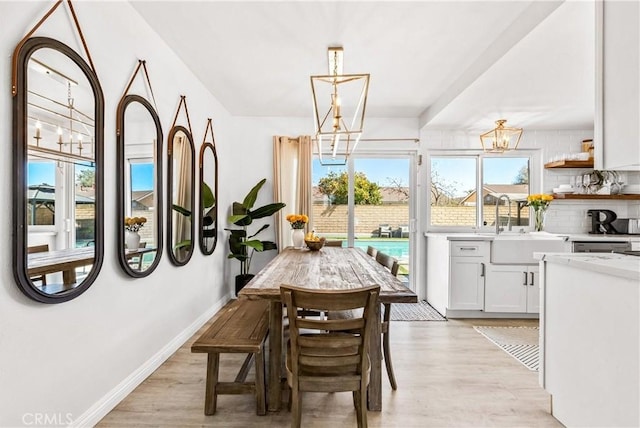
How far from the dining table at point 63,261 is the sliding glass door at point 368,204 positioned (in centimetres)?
325

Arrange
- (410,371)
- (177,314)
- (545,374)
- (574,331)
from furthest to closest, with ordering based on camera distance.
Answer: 1. (177,314)
2. (410,371)
3. (545,374)
4. (574,331)

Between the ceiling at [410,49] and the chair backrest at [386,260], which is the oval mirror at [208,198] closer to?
the ceiling at [410,49]

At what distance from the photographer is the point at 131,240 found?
7.55 ft

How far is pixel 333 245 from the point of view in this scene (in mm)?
4297

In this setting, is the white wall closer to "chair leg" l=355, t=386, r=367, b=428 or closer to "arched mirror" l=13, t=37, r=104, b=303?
"arched mirror" l=13, t=37, r=104, b=303

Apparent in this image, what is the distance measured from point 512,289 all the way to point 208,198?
351 cm

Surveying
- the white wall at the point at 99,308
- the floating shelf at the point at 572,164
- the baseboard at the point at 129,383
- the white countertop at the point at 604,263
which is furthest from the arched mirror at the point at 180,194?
the floating shelf at the point at 572,164

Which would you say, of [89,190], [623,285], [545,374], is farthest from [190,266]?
[623,285]

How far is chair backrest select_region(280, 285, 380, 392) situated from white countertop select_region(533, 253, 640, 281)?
1034mm

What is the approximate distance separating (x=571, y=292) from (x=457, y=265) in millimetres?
2105

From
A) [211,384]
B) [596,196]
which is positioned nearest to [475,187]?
[596,196]

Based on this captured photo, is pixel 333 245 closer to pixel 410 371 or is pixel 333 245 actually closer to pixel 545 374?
pixel 410 371

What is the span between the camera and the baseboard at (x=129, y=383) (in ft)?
6.14

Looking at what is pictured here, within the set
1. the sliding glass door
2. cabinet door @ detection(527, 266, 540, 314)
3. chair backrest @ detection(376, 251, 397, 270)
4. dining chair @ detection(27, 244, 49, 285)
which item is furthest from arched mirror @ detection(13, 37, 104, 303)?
cabinet door @ detection(527, 266, 540, 314)
